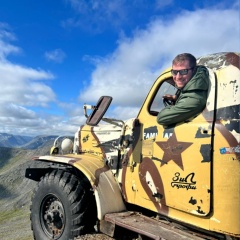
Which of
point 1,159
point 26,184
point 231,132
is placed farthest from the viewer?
point 1,159

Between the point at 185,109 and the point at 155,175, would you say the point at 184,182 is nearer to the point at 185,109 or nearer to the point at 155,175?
the point at 155,175

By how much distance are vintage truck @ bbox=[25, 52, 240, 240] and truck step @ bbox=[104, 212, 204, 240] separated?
0.01m

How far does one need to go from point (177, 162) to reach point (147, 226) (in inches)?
34.0

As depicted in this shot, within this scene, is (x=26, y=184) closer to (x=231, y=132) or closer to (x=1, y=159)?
(x=1, y=159)

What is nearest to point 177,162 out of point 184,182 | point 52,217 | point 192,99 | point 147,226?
point 184,182

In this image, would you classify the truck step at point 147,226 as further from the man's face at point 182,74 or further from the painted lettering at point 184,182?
the man's face at point 182,74

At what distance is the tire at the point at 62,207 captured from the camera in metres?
4.61

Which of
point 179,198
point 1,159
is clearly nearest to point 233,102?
point 179,198

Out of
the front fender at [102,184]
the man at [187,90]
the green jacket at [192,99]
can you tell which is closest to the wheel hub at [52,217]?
the front fender at [102,184]

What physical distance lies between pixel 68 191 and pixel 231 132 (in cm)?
248

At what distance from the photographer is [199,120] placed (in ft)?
12.0

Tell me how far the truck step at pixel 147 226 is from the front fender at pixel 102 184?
0.37 ft

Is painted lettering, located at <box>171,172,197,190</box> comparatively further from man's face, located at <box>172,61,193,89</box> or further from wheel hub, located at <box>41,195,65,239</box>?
wheel hub, located at <box>41,195,65,239</box>

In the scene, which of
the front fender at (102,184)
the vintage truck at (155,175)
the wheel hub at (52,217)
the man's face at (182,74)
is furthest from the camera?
the wheel hub at (52,217)
